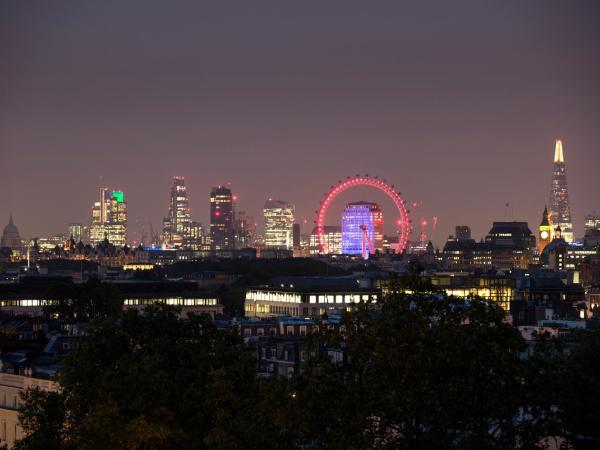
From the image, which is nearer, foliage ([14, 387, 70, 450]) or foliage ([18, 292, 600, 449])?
foliage ([18, 292, 600, 449])

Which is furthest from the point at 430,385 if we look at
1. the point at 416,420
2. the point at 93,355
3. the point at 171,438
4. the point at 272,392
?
the point at 93,355

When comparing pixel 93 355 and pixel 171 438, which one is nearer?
pixel 171 438

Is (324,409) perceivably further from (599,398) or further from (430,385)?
(599,398)

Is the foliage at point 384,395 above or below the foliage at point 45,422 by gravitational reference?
above

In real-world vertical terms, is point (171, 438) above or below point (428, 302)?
below

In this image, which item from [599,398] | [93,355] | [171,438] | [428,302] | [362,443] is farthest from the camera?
[93,355]

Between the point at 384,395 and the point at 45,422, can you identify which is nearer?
the point at 384,395

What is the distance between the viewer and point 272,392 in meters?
56.9

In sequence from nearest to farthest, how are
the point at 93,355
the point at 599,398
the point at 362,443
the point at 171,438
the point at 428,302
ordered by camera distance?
the point at 362,443, the point at 428,302, the point at 599,398, the point at 171,438, the point at 93,355

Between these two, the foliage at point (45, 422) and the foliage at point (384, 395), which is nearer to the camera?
the foliage at point (384, 395)

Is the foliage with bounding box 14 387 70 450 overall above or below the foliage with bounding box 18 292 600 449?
below

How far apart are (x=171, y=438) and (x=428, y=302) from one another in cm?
1362

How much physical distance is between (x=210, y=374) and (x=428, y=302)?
11895 millimetres

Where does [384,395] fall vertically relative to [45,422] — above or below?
above
